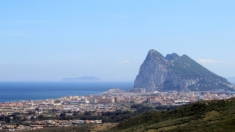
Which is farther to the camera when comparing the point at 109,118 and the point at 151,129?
the point at 109,118

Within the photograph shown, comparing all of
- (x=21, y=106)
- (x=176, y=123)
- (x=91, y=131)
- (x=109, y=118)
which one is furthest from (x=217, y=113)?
(x=21, y=106)

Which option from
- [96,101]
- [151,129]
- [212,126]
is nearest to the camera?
[212,126]

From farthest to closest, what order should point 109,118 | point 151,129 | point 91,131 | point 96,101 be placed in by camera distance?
point 96,101 < point 109,118 < point 91,131 < point 151,129

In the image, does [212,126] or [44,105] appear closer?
[212,126]

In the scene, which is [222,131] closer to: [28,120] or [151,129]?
[151,129]

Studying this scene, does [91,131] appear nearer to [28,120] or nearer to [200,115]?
[200,115]

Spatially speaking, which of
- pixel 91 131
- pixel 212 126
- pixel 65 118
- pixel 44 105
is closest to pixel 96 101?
pixel 44 105
